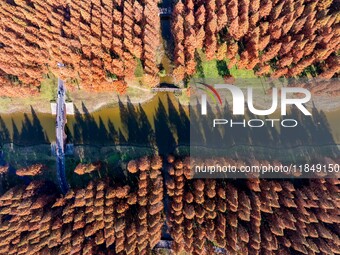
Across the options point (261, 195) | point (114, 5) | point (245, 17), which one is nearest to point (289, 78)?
point (245, 17)

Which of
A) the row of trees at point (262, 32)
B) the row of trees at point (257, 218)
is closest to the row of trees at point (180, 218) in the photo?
the row of trees at point (257, 218)

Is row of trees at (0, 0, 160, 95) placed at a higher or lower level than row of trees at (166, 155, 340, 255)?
higher

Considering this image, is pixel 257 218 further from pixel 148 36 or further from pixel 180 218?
pixel 148 36

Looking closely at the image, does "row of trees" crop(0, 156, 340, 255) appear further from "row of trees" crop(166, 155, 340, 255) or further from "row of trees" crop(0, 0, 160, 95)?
"row of trees" crop(0, 0, 160, 95)

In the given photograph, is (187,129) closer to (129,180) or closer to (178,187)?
(178,187)

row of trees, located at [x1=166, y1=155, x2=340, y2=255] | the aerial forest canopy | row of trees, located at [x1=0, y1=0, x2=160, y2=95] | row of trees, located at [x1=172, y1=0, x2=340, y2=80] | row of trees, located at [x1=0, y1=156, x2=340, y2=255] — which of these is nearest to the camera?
row of trees, located at [x1=166, y1=155, x2=340, y2=255]

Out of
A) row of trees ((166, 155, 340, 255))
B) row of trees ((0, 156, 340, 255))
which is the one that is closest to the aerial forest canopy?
row of trees ((0, 156, 340, 255))
